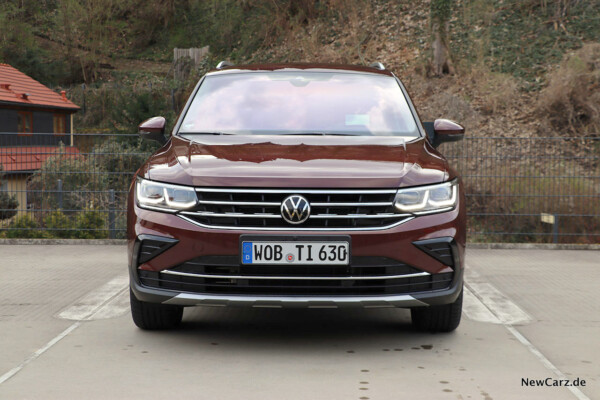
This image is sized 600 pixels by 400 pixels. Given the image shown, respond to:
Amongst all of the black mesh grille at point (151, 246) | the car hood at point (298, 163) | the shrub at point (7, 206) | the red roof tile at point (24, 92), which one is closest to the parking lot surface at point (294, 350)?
the black mesh grille at point (151, 246)

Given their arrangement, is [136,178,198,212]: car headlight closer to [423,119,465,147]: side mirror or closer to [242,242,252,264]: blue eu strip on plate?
[242,242,252,264]: blue eu strip on plate

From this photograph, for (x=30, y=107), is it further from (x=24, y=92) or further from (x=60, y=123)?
(x=60, y=123)

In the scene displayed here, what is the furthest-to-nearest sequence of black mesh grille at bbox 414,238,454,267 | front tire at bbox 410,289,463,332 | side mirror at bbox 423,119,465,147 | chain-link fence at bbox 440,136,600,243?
chain-link fence at bbox 440,136,600,243
side mirror at bbox 423,119,465,147
front tire at bbox 410,289,463,332
black mesh grille at bbox 414,238,454,267

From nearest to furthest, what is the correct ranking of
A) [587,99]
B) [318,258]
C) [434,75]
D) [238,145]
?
1. [318,258]
2. [238,145]
3. [587,99]
4. [434,75]

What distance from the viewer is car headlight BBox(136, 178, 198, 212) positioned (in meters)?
4.71

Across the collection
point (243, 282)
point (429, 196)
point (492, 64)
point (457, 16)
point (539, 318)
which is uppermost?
point (457, 16)

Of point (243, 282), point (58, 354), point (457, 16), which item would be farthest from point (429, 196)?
point (457, 16)

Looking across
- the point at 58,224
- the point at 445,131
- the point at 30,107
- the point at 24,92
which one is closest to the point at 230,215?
the point at 445,131

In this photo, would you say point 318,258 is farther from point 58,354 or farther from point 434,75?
point 434,75

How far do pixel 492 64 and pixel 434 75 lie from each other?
203cm

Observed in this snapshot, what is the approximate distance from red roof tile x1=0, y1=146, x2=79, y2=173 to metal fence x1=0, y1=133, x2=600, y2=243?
0.01 metres

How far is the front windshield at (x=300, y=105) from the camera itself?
5.72 meters

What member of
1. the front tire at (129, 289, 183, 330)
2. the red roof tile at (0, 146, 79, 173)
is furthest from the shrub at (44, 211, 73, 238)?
the front tire at (129, 289, 183, 330)

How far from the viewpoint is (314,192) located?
181 inches
